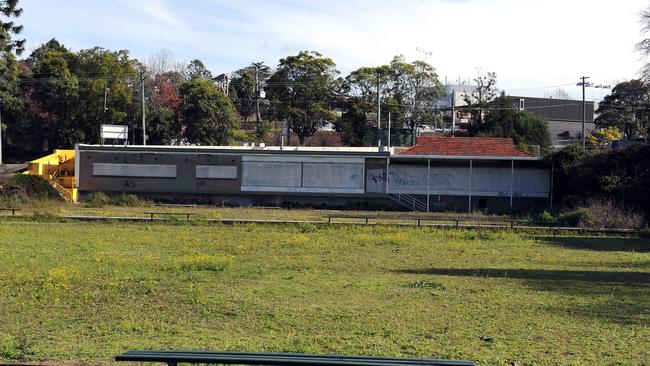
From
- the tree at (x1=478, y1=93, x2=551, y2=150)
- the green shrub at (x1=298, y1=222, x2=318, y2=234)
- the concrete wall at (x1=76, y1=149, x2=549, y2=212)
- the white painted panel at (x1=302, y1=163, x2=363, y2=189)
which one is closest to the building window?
the concrete wall at (x1=76, y1=149, x2=549, y2=212)

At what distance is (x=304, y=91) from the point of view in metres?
→ 70.2

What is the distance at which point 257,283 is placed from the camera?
13.9 metres

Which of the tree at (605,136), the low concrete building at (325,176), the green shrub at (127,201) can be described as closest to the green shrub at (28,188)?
the green shrub at (127,201)

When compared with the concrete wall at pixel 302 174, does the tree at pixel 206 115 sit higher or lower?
higher

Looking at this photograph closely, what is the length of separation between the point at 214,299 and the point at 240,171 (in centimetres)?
3933

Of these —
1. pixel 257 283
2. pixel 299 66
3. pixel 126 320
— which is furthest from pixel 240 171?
pixel 126 320

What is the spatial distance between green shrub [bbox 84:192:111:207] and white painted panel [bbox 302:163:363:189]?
1383 cm

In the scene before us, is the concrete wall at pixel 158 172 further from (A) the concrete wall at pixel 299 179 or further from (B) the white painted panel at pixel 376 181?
(B) the white painted panel at pixel 376 181

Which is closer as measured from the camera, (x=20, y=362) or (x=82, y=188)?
(x=20, y=362)

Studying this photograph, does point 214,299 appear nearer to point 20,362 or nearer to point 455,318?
point 455,318

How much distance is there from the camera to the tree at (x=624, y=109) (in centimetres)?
7600

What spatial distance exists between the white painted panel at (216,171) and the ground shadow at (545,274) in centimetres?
3527

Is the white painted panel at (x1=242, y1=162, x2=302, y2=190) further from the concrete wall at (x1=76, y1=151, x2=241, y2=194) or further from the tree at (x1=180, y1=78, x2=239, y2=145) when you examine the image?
the tree at (x1=180, y1=78, x2=239, y2=145)

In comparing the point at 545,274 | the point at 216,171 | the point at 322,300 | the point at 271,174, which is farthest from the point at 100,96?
the point at 322,300
